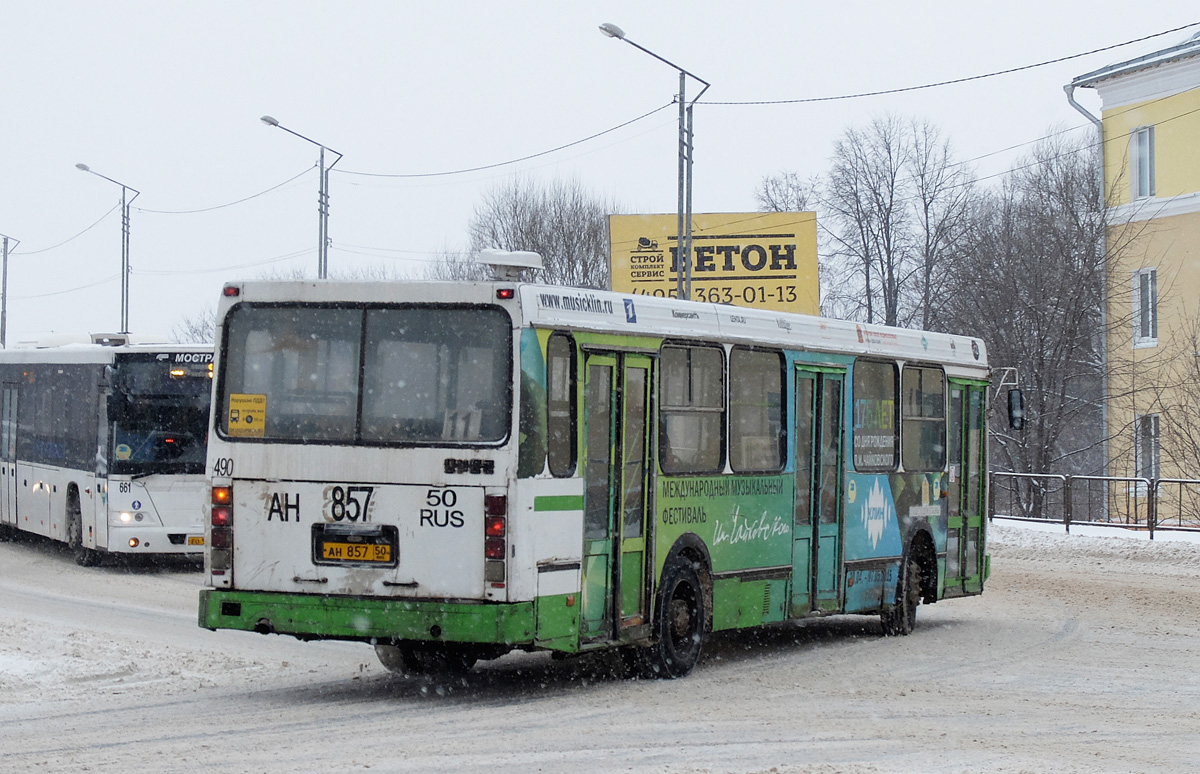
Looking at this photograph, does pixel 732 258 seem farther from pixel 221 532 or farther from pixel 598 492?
pixel 221 532

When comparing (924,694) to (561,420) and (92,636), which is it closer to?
(561,420)

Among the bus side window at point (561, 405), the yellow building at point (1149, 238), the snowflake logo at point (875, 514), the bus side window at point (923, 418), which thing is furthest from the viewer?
the yellow building at point (1149, 238)

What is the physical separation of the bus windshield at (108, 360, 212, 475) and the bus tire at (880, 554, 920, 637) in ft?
29.5

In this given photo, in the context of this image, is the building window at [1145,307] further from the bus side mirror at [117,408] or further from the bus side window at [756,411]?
the bus side window at [756,411]

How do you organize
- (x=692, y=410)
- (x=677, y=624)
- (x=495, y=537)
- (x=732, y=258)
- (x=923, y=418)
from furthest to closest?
Result: (x=732, y=258) < (x=923, y=418) < (x=692, y=410) < (x=677, y=624) < (x=495, y=537)

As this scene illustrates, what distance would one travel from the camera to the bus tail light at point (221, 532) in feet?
36.0

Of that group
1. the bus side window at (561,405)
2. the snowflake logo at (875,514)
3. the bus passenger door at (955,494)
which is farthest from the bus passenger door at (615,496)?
the bus passenger door at (955,494)

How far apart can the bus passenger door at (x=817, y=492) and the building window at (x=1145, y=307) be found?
25938 mm

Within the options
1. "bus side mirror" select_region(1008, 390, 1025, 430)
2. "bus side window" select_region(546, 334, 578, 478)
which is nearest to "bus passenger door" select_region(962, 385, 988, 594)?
"bus side mirror" select_region(1008, 390, 1025, 430)

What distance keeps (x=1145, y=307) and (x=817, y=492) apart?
27171 millimetres

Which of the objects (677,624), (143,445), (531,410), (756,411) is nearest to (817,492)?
(756,411)

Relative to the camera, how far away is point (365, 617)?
34.8ft

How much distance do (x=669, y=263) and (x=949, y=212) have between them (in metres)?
18.8

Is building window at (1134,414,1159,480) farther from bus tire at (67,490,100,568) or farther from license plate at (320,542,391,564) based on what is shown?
license plate at (320,542,391,564)
